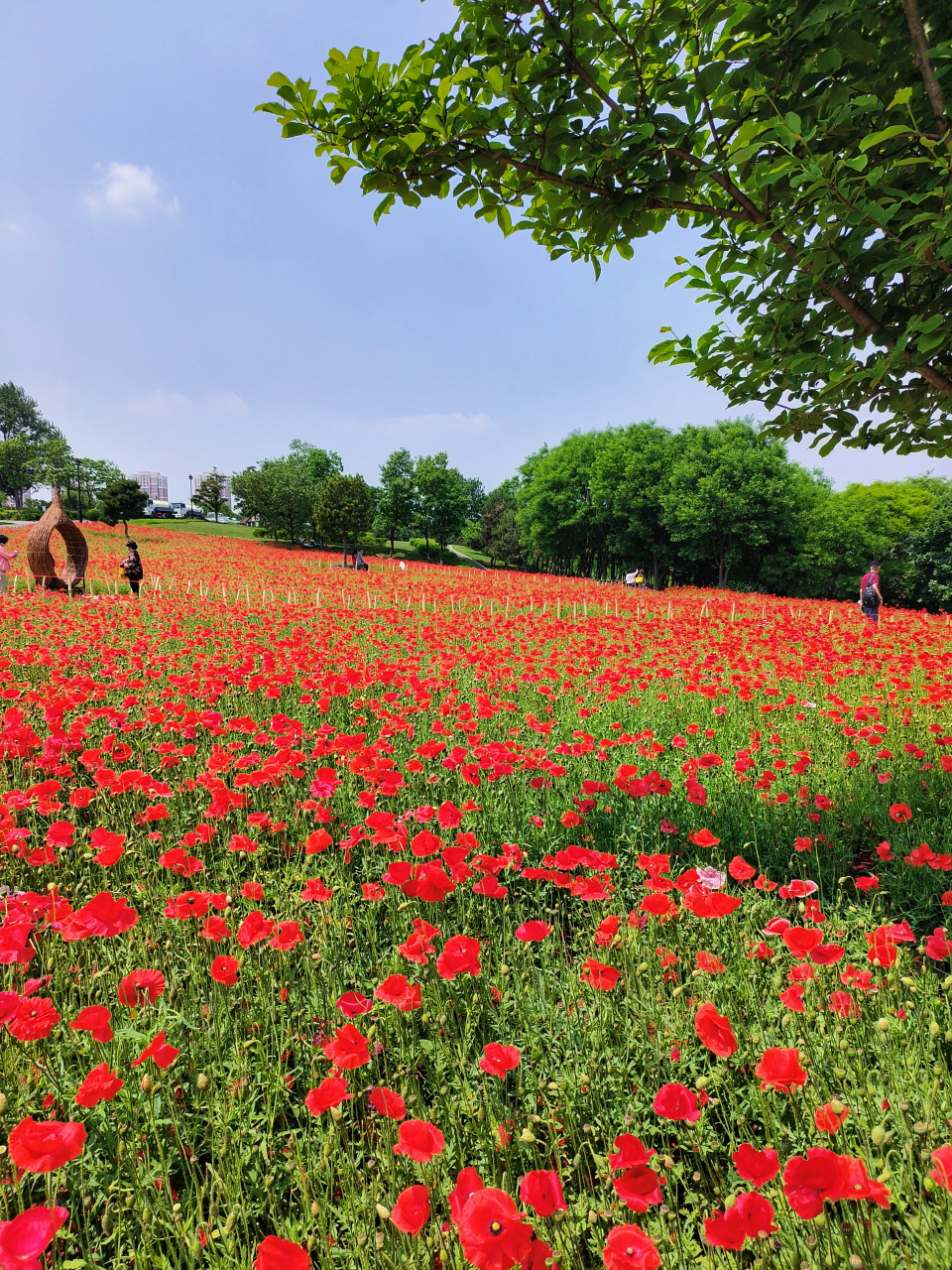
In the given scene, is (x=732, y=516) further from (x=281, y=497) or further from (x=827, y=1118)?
(x=827, y=1118)

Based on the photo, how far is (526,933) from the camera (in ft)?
6.62

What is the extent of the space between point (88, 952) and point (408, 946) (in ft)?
5.37

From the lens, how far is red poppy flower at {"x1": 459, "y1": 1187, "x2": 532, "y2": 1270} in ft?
3.25

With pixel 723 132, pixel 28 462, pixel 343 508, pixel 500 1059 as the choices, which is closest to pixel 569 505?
pixel 343 508

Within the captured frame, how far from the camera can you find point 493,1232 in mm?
1020

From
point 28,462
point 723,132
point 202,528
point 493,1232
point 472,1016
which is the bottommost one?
point 472,1016

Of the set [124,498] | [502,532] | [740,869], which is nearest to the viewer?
[740,869]

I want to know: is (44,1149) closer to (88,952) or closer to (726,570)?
(88,952)

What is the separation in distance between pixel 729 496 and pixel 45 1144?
42.6m

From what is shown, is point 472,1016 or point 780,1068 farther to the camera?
point 472,1016

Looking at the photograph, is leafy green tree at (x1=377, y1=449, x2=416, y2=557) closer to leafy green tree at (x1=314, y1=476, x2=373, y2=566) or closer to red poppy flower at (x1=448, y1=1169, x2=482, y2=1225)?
leafy green tree at (x1=314, y1=476, x2=373, y2=566)

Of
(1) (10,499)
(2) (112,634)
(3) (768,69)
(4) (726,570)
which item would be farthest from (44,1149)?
(1) (10,499)

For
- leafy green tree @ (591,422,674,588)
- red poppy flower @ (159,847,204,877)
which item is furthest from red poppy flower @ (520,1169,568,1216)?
leafy green tree @ (591,422,674,588)

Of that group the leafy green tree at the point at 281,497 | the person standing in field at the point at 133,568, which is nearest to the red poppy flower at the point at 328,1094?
the person standing in field at the point at 133,568
